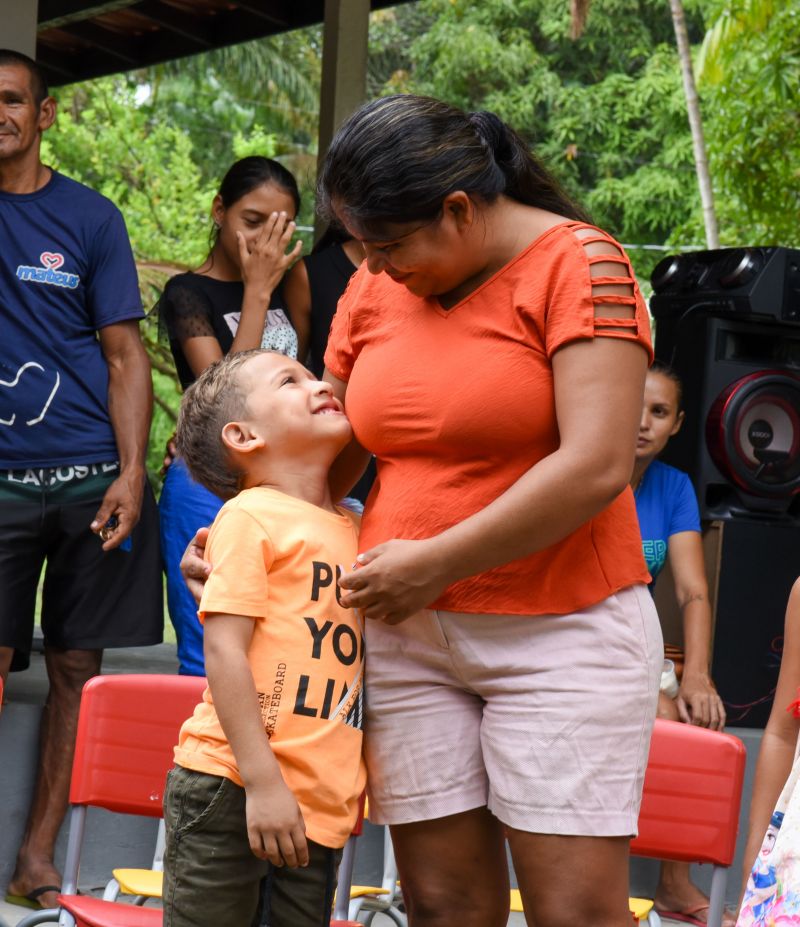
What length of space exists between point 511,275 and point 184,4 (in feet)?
18.3

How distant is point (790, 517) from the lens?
16.1 feet

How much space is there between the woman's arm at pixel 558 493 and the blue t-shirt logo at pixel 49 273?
202cm

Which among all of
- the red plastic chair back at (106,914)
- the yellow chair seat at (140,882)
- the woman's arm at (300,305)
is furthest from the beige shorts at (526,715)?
the woman's arm at (300,305)

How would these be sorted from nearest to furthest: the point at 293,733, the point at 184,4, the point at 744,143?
the point at 293,733 → the point at 184,4 → the point at 744,143

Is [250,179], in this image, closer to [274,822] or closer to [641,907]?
[641,907]

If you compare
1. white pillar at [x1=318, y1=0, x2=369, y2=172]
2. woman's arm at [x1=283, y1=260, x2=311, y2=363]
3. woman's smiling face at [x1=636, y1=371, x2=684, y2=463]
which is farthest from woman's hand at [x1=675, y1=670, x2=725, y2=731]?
white pillar at [x1=318, y1=0, x2=369, y2=172]

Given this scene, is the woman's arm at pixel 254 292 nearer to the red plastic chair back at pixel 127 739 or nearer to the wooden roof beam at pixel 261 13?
the red plastic chair back at pixel 127 739

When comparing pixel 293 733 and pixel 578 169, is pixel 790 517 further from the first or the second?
pixel 578 169

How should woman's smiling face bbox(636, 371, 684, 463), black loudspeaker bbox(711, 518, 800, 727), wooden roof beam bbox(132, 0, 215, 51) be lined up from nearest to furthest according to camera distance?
woman's smiling face bbox(636, 371, 684, 463)
black loudspeaker bbox(711, 518, 800, 727)
wooden roof beam bbox(132, 0, 215, 51)

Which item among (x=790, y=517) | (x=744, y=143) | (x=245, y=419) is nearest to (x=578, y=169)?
(x=744, y=143)

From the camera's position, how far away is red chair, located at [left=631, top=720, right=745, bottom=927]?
2635 mm

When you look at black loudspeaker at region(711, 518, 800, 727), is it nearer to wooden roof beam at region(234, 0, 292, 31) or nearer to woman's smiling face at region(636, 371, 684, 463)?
woman's smiling face at region(636, 371, 684, 463)

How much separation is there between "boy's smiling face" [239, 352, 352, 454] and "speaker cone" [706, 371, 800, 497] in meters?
2.97

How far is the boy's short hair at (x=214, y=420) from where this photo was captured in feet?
6.81
